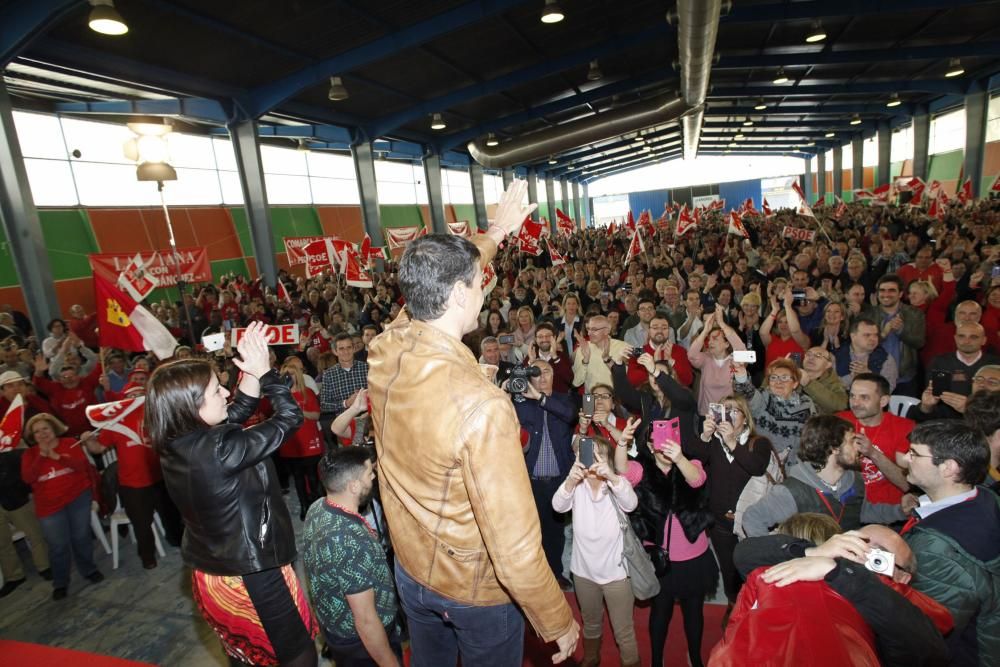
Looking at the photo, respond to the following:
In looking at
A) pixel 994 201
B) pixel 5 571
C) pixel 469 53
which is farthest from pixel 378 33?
pixel 994 201

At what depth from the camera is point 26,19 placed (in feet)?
24.5

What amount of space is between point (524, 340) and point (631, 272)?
172 inches

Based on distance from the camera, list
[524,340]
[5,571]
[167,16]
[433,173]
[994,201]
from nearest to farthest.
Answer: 1. [5,571]
2. [524,340]
3. [167,16]
4. [994,201]
5. [433,173]

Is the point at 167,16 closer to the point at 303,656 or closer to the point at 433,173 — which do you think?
the point at 303,656

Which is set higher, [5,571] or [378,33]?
[378,33]

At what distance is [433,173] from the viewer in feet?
75.3

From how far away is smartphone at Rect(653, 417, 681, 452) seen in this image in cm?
299

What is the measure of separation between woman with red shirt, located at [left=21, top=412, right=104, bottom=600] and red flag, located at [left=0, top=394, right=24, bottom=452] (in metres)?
0.08

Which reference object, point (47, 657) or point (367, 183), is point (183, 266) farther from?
point (47, 657)

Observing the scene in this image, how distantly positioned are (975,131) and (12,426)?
30.5 m

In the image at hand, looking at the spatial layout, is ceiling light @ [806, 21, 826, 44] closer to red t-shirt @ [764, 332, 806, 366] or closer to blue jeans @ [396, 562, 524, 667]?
red t-shirt @ [764, 332, 806, 366]

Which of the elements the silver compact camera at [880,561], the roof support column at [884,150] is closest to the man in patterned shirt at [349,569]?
the silver compact camera at [880,561]

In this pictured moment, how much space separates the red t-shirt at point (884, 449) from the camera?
3324 mm

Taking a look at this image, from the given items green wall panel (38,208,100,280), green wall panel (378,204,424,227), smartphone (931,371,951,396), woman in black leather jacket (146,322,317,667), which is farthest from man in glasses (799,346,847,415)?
green wall panel (378,204,424,227)
